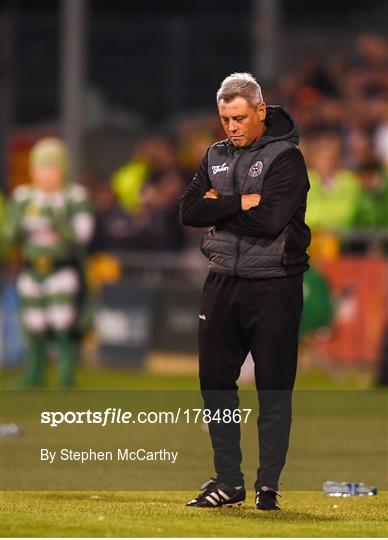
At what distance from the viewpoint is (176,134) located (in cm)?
2747

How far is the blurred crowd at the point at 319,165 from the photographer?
19.9m

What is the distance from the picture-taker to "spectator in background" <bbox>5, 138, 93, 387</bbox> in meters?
18.0

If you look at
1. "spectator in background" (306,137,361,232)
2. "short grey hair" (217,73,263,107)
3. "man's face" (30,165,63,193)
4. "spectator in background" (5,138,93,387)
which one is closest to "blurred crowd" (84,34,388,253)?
"spectator in background" (306,137,361,232)

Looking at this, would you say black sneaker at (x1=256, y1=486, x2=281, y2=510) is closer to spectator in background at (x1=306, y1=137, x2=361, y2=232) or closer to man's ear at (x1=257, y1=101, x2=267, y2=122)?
man's ear at (x1=257, y1=101, x2=267, y2=122)

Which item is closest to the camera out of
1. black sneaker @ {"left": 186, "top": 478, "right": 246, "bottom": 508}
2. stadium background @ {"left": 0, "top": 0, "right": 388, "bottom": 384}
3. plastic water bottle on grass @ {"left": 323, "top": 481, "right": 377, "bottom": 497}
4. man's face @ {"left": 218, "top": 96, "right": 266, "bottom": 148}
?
man's face @ {"left": 218, "top": 96, "right": 266, "bottom": 148}

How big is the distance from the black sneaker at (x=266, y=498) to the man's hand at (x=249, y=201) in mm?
1339

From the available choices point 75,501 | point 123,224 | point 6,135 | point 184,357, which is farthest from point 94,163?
point 75,501

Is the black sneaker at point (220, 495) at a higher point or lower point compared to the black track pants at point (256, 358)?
lower

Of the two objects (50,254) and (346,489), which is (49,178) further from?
(346,489)

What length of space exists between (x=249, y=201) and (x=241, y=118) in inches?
16.1


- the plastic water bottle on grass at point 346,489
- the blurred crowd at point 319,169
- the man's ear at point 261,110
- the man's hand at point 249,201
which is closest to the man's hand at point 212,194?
the man's hand at point 249,201

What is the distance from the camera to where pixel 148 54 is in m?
27.1

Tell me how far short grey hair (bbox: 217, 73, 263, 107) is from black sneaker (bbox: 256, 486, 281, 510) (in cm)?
184

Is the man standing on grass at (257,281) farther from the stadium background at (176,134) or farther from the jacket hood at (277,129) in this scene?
the stadium background at (176,134)
